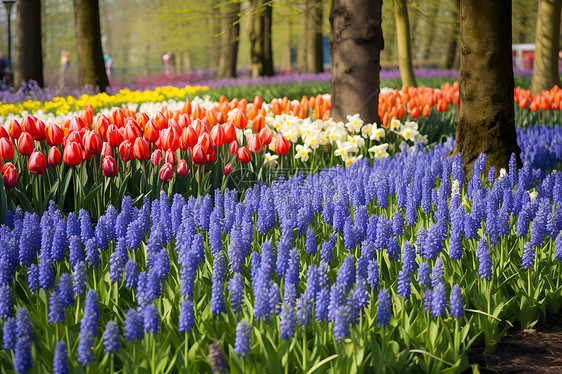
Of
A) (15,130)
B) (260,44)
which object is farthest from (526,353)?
(260,44)

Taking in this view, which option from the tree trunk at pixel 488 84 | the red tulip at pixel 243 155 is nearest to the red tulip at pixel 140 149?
the red tulip at pixel 243 155

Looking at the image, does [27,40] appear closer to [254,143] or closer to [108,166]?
[254,143]

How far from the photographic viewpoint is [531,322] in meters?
3.07

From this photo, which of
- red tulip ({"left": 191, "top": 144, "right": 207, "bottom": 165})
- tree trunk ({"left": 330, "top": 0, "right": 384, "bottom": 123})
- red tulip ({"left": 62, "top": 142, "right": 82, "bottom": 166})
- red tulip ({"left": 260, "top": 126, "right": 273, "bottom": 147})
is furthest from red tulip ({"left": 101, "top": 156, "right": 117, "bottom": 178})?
tree trunk ({"left": 330, "top": 0, "right": 384, "bottom": 123})

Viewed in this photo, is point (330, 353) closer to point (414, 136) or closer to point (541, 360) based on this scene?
point (541, 360)

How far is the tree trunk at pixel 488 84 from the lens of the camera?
17.2 feet

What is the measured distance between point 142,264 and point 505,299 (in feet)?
5.70

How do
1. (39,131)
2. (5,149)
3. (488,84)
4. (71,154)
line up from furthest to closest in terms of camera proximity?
(488,84) → (39,131) → (5,149) → (71,154)

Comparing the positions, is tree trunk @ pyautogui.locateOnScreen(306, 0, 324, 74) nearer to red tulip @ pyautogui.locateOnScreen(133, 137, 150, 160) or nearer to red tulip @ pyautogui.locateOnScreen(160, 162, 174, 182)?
red tulip @ pyautogui.locateOnScreen(133, 137, 150, 160)

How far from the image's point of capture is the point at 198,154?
4.50m

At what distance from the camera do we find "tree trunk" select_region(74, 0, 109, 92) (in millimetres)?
13539

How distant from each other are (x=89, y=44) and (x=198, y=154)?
1023 cm

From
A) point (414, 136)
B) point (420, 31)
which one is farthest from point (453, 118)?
point (420, 31)

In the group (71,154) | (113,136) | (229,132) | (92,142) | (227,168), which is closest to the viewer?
(71,154)
